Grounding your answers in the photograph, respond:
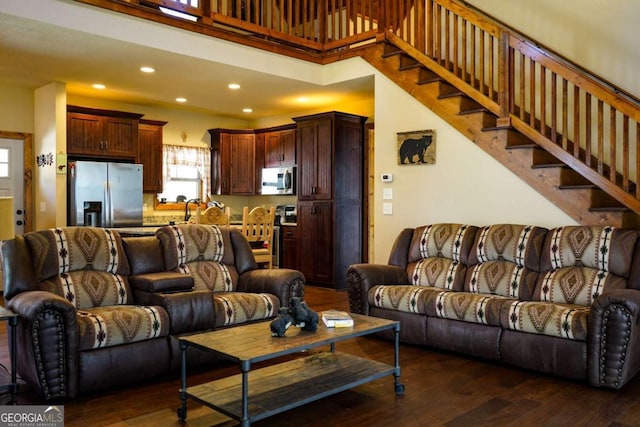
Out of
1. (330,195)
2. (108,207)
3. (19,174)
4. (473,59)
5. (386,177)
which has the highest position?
(473,59)

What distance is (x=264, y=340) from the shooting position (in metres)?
2.92

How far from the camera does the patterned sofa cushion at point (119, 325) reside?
10.8ft

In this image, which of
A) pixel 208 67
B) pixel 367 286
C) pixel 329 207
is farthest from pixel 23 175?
pixel 367 286

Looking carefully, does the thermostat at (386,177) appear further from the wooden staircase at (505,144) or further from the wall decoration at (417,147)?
the wooden staircase at (505,144)

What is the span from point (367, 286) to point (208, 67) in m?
3.10

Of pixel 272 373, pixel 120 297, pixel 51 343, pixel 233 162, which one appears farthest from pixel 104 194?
pixel 272 373

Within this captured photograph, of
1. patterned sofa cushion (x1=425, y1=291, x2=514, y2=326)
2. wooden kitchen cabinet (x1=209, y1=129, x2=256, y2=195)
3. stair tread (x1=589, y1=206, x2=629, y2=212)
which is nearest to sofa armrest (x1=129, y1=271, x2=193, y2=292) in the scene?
patterned sofa cushion (x1=425, y1=291, x2=514, y2=326)

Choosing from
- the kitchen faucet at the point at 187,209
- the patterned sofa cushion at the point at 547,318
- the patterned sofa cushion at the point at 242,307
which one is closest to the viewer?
the patterned sofa cushion at the point at 547,318

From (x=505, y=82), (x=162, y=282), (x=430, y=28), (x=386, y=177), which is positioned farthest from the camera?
(x=386, y=177)

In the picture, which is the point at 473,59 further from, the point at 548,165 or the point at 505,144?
the point at 548,165

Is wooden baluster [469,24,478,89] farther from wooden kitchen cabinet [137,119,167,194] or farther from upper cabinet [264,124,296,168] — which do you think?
wooden kitchen cabinet [137,119,167,194]

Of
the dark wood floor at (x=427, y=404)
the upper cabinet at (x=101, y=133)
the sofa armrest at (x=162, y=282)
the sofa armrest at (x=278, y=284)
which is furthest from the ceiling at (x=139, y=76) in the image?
the dark wood floor at (x=427, y=404)

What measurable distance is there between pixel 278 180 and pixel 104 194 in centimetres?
269

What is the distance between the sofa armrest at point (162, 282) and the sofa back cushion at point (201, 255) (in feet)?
1.10
